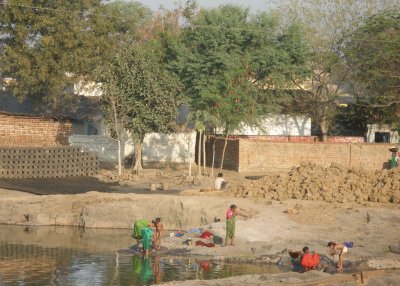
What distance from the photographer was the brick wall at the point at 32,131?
147 ft

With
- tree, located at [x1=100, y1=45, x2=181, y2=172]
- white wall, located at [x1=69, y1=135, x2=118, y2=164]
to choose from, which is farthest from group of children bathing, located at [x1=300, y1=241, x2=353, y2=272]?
white wall, located at [x1=69, y1=135, x2=118, y2=164]

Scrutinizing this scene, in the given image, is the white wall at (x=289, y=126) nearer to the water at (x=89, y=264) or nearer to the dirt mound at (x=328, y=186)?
the dirt mound at (x=328, y=186)

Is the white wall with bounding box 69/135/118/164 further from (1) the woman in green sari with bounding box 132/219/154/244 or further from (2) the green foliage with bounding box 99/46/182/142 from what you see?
(1) the woman in green sari with bounding box 132/219/154/244

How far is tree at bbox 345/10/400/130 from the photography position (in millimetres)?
51062

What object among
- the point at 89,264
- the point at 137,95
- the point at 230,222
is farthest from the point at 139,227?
the point at 137,95

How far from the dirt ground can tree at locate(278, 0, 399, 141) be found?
1891 centimetres

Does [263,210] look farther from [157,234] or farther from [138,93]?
[138,93]

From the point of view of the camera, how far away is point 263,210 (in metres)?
32.2

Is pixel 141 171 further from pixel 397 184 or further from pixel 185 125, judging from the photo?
pixel 397 184

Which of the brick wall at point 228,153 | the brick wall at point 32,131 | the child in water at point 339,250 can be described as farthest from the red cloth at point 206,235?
the brick wall at point 228,153

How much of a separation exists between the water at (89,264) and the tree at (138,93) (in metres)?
14.5

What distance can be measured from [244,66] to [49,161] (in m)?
13.5

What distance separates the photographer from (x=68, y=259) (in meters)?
27.0

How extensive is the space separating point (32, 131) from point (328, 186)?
18.6 metres
